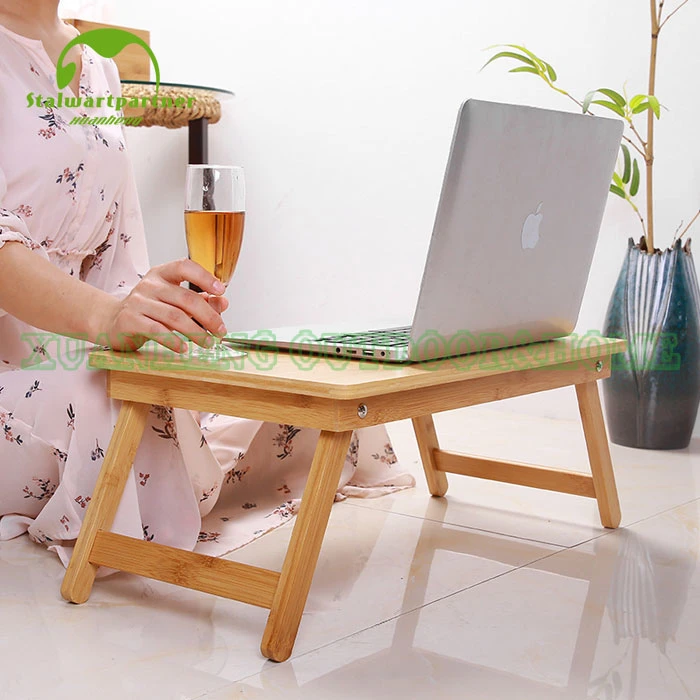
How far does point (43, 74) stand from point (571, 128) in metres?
0.83

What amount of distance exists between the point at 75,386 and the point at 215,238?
0.39 meters

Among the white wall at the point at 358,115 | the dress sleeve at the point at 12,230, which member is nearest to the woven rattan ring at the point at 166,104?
the white wall at the point at 358,115

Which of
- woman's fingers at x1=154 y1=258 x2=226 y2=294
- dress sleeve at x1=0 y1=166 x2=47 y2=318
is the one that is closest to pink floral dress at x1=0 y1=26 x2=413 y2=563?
dress sleeve at x1=0 y1=166 x2=47 y2=318

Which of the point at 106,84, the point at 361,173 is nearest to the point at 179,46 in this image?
the point at 361,173

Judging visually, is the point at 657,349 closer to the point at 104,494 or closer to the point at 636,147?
the point at 636,147

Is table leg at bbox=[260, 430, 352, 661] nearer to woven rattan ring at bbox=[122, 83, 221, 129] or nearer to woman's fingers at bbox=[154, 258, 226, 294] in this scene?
woman's fingers at bbox=[154, 258, 226, 294]

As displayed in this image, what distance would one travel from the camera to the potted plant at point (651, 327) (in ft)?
7.84

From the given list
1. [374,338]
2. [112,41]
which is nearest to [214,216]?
[374,338]

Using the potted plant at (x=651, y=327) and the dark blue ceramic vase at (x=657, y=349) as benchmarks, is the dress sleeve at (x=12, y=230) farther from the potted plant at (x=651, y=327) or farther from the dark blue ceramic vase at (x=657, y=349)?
the dark blue ceramic vase at (x=657, y=349)

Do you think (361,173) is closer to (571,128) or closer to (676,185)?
(676,185)

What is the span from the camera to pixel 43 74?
1604mm

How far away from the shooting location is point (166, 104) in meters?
3.05

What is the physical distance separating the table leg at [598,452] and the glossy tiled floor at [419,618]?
1.7 inches

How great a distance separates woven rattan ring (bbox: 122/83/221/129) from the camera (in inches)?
119
